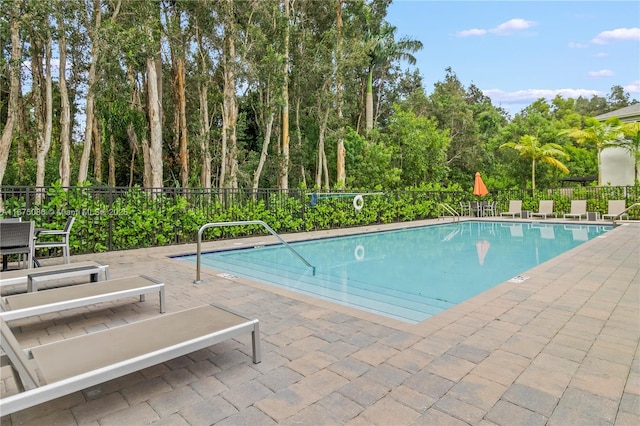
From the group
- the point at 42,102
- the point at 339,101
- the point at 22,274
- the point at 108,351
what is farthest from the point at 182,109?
the point at 108,351

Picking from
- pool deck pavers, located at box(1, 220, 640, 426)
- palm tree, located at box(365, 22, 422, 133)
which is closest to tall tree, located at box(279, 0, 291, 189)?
palm tree, located at box(365, 22, 422, 133)

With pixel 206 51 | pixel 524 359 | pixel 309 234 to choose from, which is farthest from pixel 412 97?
pixel 524 359

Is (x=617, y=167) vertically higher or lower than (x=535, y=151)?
lower

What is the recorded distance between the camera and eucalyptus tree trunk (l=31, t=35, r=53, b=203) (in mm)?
11828

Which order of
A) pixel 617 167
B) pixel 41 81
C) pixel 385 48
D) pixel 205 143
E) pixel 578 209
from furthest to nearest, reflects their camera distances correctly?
pixel 385 48
pixel 617 167
pixel 578 209
pixel 205 143
pixel 41 81

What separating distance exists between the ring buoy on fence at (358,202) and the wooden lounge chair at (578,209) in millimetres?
9470

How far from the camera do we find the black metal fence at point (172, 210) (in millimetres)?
7312

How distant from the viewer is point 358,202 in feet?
45.4

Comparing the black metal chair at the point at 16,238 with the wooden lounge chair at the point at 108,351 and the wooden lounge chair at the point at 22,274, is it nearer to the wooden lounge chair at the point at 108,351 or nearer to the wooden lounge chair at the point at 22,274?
the wooden lounge chair at the point at 22,274

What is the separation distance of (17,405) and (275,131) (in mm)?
20669

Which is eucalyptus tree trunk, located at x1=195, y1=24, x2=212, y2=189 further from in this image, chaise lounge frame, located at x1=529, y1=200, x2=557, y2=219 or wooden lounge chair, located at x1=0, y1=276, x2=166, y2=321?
chaise lounge frame, located at x1=529, y1=200, x2=557, y2=219

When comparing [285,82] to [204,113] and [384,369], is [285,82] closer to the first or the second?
[204,113]

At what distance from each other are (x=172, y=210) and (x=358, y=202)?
6.96 meters

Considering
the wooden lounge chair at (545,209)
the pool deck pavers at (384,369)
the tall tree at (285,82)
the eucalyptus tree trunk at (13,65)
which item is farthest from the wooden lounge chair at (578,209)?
the eucalyptus tree trunk at (13,65)
